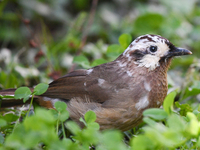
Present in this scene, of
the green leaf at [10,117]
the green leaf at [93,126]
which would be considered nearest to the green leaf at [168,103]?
the green leaf at [93,126]

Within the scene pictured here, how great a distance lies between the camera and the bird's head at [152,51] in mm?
3012

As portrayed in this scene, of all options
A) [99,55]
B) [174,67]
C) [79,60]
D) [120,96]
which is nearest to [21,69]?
[79,60]

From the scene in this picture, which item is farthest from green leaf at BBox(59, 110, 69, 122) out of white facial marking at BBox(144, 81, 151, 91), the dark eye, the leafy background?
the dark eye

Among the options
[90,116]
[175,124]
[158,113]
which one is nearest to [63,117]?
[90,116]

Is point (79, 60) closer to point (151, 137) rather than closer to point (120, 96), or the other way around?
point (120, 96)

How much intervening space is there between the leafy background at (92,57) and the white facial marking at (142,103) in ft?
0.48

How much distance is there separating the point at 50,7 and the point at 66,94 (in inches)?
153

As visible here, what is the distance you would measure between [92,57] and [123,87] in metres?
2.32

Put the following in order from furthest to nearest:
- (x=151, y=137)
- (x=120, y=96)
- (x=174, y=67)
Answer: (x=174, y=67), (x=120, y=96), (x=151, y=137)

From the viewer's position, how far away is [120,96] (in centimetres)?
288

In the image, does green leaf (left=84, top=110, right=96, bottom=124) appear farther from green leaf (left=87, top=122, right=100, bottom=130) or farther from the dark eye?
the dark eye

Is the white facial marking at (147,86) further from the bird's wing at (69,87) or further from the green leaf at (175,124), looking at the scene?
the green leaf at (175,124)

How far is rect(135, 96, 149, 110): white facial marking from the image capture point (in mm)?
2807

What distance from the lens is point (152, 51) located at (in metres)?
3.03
